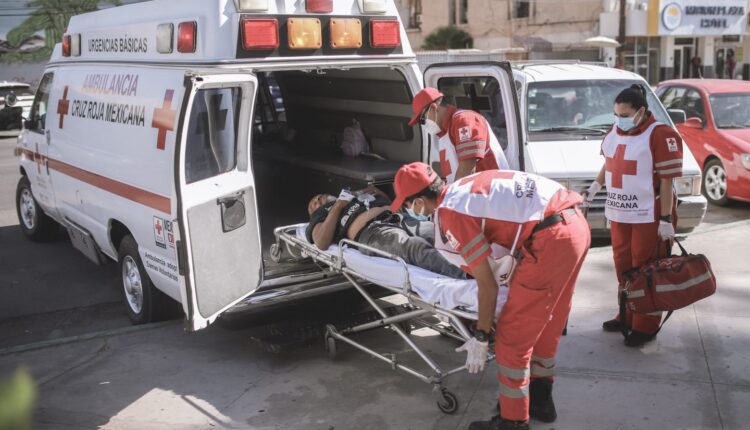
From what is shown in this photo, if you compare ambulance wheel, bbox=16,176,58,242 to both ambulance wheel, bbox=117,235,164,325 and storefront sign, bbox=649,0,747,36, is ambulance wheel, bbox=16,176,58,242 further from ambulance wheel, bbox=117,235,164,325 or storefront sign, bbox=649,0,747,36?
storefront sign, bbox=649,0,747,36

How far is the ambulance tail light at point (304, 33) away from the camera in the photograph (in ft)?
16.6

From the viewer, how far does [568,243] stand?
3779mm

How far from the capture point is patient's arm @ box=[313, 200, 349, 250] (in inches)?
199

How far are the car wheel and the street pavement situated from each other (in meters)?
3.68

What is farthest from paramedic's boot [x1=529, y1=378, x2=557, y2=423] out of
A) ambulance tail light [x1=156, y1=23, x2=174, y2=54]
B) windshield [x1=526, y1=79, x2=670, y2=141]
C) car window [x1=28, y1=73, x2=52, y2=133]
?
car window [x1=28, y1=73, x2=52, y2=133]

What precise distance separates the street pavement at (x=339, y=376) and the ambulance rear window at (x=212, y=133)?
1.38 meters

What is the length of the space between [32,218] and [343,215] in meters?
5.17

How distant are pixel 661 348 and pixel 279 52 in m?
3.23

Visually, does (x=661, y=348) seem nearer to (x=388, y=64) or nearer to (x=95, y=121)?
(x=388, y=64)

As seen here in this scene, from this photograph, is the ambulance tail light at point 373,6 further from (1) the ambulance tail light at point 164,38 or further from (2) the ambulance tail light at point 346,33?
(1) the ambulance tail light at point 164,38

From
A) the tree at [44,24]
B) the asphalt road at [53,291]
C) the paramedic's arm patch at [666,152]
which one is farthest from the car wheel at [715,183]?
the tree at [44,24]

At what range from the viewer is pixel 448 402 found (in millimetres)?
4355

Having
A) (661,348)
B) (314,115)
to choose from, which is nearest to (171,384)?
(661,348)

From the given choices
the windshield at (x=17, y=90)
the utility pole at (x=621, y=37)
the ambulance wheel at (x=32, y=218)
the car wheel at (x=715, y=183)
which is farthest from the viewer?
the utility pole at (x=621, y=37)
